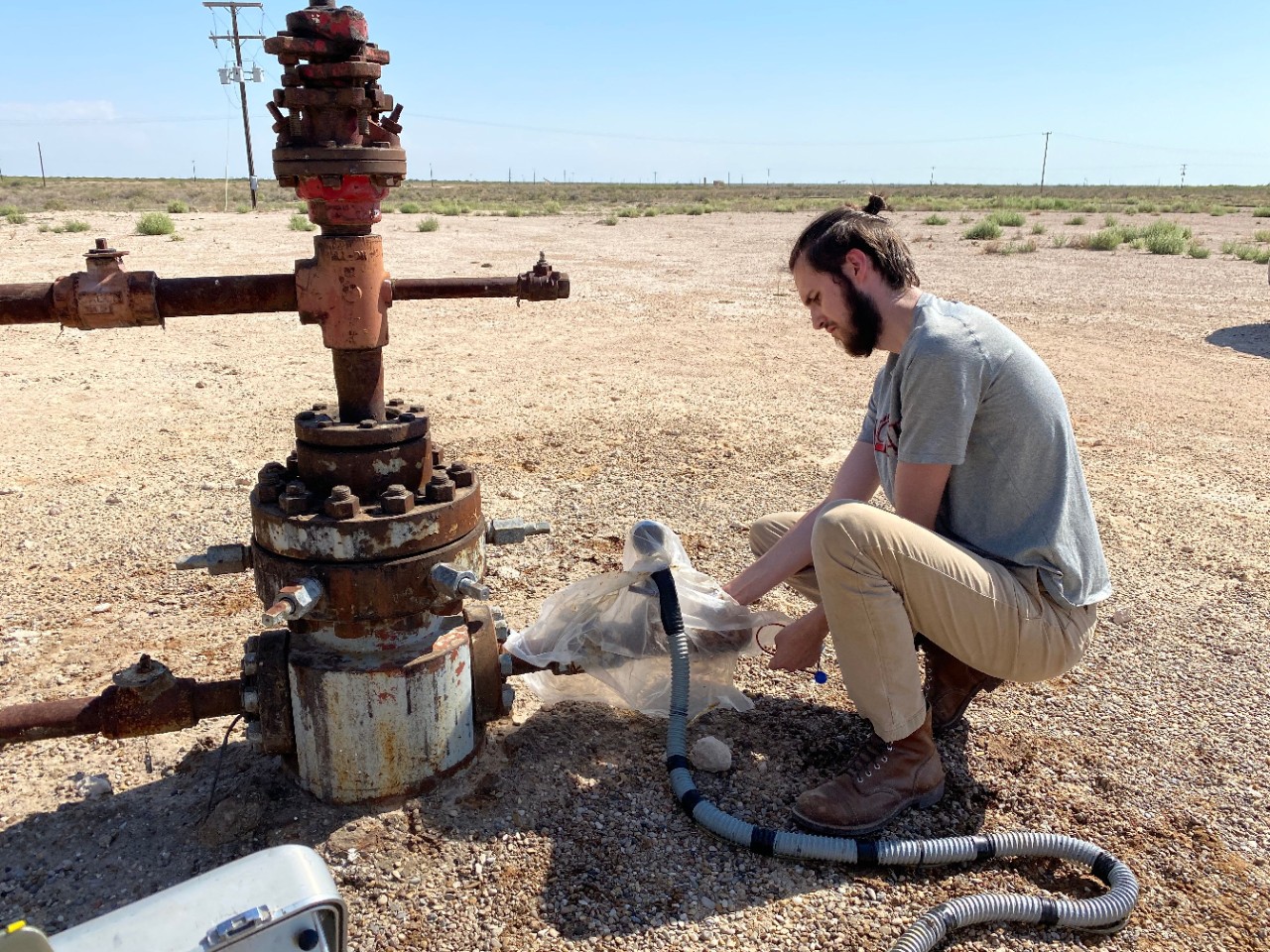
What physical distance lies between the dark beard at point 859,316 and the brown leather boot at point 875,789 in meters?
0.91

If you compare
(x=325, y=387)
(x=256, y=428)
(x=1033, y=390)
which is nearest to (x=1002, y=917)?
(x=1033, y=390)

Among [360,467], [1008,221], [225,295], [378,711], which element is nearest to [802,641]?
[378,711]

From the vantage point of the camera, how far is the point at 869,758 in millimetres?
2428

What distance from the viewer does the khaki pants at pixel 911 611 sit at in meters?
2.24

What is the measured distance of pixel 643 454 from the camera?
4996mm

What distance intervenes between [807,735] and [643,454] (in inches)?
96.0

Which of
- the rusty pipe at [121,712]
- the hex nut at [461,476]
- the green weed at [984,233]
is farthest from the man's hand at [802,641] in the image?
the green weed at [984,233]

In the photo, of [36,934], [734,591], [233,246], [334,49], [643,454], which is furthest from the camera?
[233,246]

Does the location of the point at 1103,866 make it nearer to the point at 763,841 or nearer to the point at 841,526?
the point at 763,841

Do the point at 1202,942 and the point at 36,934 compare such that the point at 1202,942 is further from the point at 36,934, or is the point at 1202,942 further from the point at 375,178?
Answer: the point at 375,178

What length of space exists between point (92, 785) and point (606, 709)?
1.33 meters

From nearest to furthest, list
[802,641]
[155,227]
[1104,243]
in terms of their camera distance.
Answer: [802,641] → [155,227] → [1104,243]

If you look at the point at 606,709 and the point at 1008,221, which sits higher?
the point at 1008,221

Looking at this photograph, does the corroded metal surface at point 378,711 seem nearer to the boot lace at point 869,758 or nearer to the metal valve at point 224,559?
the metal valve at point 224,559
